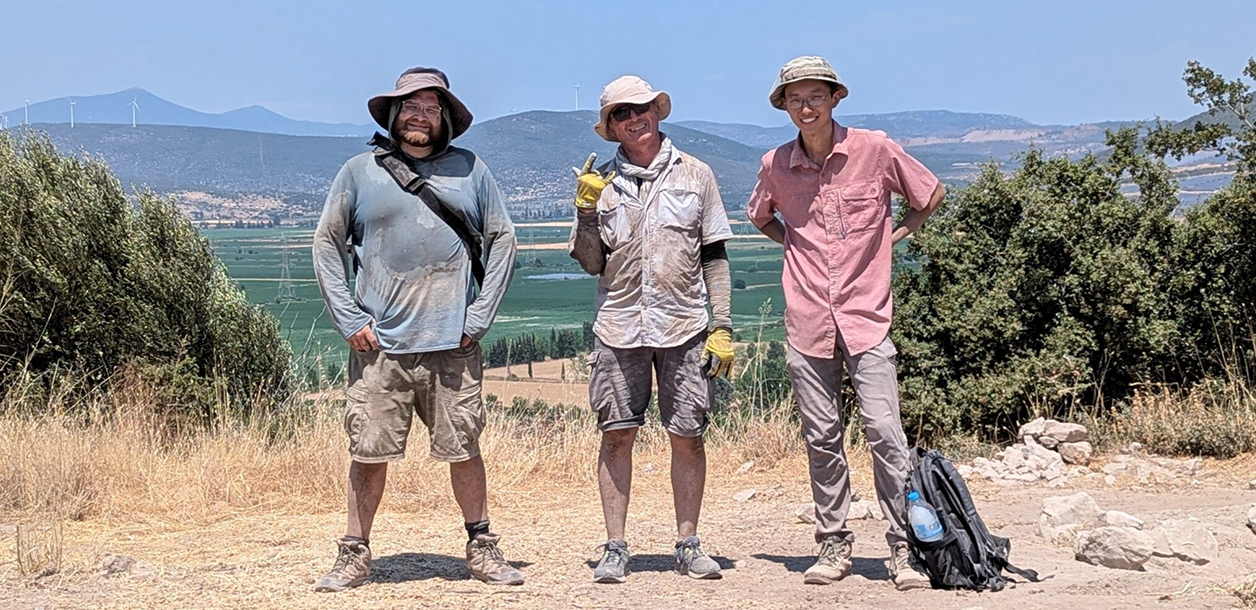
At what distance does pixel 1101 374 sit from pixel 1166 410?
4.76 feet

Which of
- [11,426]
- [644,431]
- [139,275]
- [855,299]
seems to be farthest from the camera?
[139,275]

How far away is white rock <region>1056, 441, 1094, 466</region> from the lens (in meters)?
7.99

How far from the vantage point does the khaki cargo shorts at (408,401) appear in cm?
488

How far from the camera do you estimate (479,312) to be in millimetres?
4922

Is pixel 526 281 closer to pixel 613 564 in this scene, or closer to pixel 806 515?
pixel 806 515

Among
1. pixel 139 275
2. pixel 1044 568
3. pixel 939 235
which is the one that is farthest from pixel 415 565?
pixel 139 275

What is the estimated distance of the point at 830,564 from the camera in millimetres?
5016

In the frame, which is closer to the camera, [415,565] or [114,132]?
[415,565]

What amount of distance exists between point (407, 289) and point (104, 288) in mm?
8055

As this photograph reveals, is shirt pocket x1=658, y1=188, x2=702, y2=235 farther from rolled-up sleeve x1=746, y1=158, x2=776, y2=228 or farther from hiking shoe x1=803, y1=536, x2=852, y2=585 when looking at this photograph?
hiking shoe x1=803, y1=536, x2=852, y2=585

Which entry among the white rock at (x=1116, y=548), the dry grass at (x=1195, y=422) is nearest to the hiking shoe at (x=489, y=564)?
the white rock at (x=1116, y=548)

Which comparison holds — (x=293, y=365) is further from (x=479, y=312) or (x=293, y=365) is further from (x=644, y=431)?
(x=479, y=312)

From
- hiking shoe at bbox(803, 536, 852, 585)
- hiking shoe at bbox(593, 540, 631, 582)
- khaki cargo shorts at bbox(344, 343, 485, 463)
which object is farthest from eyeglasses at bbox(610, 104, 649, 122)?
hiking shoe at bbox(803, 536, 852, 585)

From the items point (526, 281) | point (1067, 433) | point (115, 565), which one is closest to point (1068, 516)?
point (1067, 433)
